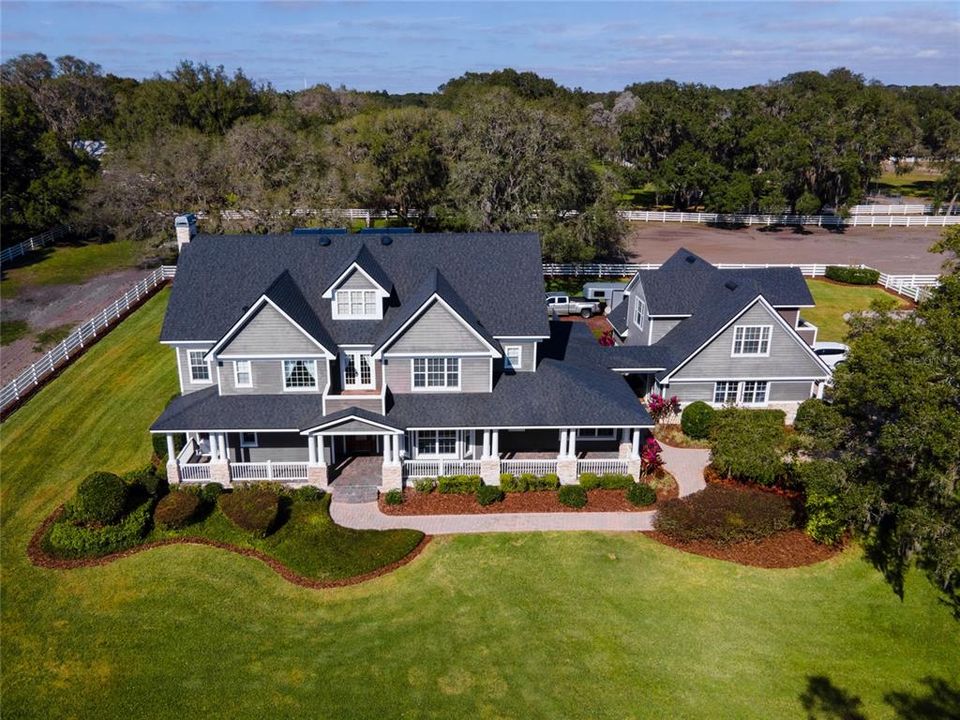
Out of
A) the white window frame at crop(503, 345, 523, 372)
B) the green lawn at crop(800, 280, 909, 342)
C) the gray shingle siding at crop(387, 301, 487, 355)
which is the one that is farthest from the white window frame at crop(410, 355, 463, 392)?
the green lawn at crop(800, 280, 909, 342)

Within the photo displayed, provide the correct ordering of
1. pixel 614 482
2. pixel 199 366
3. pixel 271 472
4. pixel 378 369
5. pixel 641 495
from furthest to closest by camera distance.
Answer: pixel 199 366 < pixel 378 369 < pixel 271 472 < pixel 614 482 < pixel 641 495

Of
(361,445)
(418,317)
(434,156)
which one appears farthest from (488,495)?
(434,156)

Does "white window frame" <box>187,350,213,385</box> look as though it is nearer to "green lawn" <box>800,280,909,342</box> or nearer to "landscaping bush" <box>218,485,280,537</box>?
"landscaping bush" <box>218,485,280,537</box>

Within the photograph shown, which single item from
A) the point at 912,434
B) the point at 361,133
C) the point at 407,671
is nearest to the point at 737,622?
the point at 912,434

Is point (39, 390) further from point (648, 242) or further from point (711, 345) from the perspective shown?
point (648, 242)

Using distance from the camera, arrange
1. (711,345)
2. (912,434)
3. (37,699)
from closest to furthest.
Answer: (37,699) → (912,434) → (711,345)

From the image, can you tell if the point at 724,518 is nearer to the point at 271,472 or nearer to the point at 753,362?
the point at 753,362
